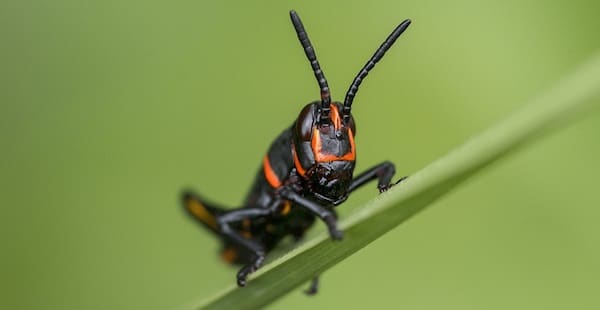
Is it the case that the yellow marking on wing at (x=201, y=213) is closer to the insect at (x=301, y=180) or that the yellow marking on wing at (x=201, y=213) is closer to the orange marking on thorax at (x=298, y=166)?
the insect at (x=301, y=180)

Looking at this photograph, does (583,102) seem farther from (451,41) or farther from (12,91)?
(12,91)

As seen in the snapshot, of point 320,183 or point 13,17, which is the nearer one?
point 320,183

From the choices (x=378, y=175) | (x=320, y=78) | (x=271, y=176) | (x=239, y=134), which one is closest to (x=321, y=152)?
(x=320, y=78)

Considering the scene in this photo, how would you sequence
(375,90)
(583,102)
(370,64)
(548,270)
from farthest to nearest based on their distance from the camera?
(375,90), (548,270), (370,64), (583,102)

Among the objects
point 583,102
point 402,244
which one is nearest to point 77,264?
point 402,244

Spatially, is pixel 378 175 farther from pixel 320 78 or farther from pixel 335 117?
pixel 320 78

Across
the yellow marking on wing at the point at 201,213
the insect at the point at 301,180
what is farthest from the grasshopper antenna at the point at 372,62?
the yellow marking on wing at the point at 201,213
